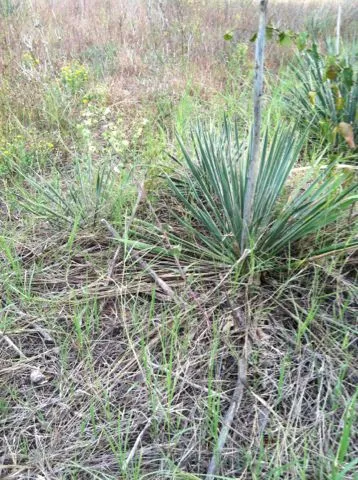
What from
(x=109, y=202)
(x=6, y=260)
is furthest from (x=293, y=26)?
(x=6, y=260)

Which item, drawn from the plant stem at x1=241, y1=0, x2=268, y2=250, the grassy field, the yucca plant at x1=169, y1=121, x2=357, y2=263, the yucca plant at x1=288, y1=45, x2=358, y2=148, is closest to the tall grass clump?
the grassy field

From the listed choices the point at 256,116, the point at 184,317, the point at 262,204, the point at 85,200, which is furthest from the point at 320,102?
the point at 184,317

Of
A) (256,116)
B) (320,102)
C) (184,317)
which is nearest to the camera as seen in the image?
(256,116)

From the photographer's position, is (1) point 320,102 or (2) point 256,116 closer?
(2) point 256,116

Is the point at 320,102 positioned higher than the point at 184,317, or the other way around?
the point at 320,102

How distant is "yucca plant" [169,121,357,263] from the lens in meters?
1.69

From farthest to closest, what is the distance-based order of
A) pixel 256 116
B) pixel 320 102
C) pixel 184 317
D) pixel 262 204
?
pixel 320 102
pixel 262 204
pixel 184 317
pixel 256 116

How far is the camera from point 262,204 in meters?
1.77

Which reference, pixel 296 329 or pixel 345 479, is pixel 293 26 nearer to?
pixel 296 329

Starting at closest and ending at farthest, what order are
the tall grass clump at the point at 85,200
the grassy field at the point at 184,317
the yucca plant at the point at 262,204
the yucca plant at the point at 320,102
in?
the grassy field at the point at 184,317 < the yucca plant at the point at 262,204 < the tall grass clump at the point at 85,200 < the yucca plant at the point at 320,102

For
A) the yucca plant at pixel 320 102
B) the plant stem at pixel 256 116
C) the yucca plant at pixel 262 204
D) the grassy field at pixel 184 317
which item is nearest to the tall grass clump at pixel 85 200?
the grassy field at pixel 184 317

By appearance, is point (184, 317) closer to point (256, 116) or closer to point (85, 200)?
point (256, 116)

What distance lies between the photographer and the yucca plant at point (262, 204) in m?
1.69

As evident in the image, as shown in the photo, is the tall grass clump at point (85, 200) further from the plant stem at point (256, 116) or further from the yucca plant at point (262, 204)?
the plant stem at point (256, 116)
